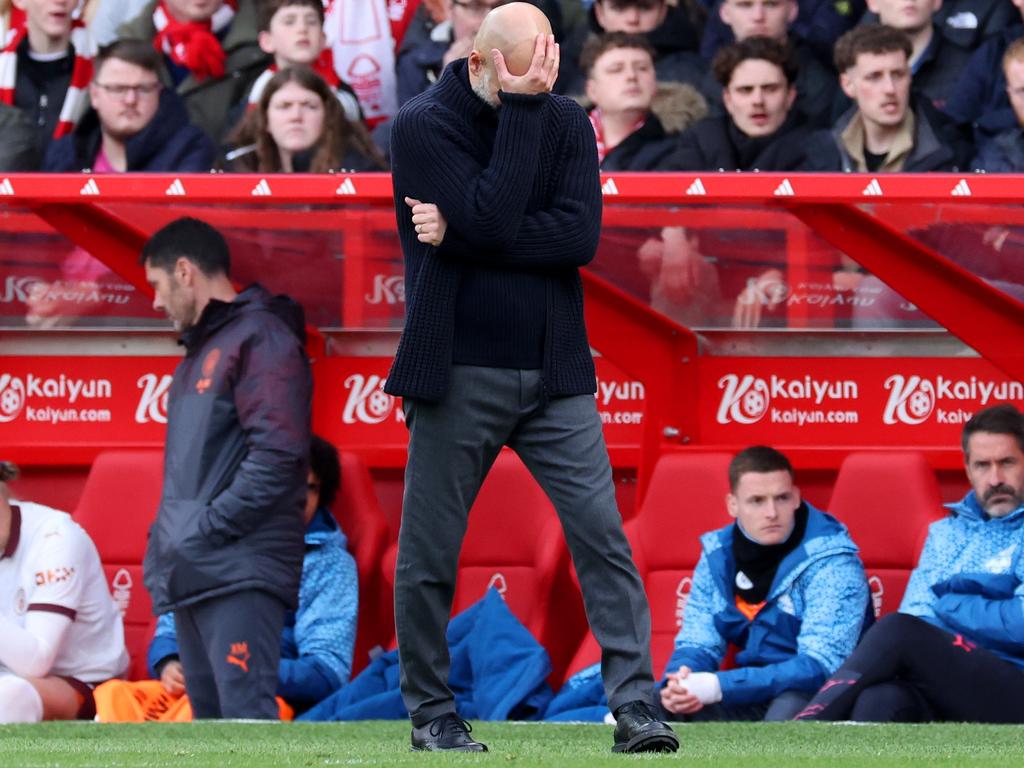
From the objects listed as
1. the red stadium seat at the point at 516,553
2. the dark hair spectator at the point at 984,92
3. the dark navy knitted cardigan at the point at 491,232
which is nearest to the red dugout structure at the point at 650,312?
the red stadium seat at the point at 516,553

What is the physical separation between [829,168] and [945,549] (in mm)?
1954

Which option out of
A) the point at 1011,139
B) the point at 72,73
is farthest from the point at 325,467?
the point at 72,73

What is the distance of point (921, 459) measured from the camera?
773 cm

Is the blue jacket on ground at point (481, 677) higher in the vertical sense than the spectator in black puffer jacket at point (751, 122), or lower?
lower

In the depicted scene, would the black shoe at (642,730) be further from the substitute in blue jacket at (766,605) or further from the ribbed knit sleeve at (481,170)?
the substitute in blue jacket at (766,605)

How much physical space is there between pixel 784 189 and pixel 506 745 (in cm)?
234

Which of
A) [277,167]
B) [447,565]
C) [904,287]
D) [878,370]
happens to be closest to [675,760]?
[447,565]

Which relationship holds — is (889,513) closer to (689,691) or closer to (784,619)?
(784,619)

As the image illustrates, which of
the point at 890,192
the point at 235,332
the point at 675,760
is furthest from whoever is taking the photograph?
the point at 235,332

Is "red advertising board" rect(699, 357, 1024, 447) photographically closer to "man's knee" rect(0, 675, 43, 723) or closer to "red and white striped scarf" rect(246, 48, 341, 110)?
"red and white striped scarf" rect(246, 48, 341, 110)

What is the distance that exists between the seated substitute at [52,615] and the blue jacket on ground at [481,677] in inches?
32.9

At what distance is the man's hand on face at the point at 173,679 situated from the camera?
7.64m

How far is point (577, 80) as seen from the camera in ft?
30.5

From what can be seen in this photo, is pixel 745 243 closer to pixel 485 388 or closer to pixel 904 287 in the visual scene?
pixel 904 287
